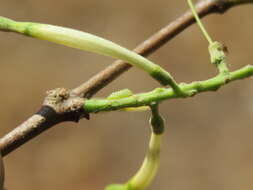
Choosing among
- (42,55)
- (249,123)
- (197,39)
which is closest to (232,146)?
(249,123)

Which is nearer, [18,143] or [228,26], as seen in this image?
[18,143]

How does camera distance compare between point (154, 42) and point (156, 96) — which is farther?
point (154, 42)

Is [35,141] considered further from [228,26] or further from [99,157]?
[228,26]

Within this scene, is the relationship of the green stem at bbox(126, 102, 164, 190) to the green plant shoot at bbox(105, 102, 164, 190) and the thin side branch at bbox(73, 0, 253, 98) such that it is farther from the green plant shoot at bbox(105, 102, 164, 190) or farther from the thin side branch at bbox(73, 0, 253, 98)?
the thin side branch at bbox(73, 0, 253, 98)

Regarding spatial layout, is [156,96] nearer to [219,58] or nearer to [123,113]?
[219,58]

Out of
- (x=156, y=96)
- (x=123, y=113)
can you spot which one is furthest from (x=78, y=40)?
(x=123, y=113)
